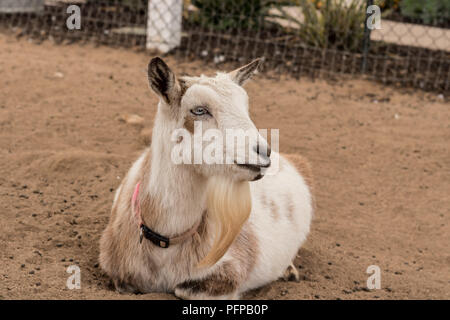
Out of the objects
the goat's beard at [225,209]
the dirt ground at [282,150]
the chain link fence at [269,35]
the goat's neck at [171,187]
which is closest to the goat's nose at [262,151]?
the goat's beard at [225,209]

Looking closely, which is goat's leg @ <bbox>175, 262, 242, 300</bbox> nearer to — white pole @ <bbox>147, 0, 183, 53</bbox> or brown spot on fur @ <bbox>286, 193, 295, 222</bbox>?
brown spot on fur @ <bbox>286, 193, 295, 222</bbox>

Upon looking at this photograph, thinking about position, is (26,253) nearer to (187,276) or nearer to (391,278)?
(187,276)

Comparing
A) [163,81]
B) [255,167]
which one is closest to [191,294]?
[255,167]

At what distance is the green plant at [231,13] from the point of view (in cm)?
832

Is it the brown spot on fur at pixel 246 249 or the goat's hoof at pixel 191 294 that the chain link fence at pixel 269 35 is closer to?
the brown spot on fur at pixel 246 249

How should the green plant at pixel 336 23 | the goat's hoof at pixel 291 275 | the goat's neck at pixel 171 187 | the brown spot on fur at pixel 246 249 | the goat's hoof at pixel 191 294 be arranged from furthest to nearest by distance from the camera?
the green plant at pixel 336 23, the goat's hoof at pixel 291 275, the brown spot on fur at pixel 246 249, the goat's hoof at pixel 191 294, the goat's neck at pixel 171 187

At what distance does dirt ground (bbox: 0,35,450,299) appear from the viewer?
3.41 meters

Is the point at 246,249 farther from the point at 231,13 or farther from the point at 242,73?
the point at 231,13

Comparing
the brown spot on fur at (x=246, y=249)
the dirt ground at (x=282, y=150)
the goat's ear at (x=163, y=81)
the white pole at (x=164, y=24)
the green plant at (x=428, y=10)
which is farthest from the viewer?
the green plant at (x=428, y=10)

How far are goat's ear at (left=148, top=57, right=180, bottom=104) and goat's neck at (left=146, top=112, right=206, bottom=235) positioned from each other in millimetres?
113

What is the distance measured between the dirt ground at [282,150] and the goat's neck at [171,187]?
15.1 inches

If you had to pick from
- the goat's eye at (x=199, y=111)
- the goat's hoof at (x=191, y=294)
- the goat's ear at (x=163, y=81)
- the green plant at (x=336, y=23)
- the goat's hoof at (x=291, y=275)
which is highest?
the green plant at (x=336, y=23)

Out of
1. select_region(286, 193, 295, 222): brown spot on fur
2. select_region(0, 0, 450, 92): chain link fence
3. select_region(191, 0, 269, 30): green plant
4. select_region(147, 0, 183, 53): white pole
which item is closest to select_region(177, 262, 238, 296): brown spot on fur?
select_region(286, 193, 295, 222): brown spot on fur

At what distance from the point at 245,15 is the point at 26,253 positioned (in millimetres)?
5754
